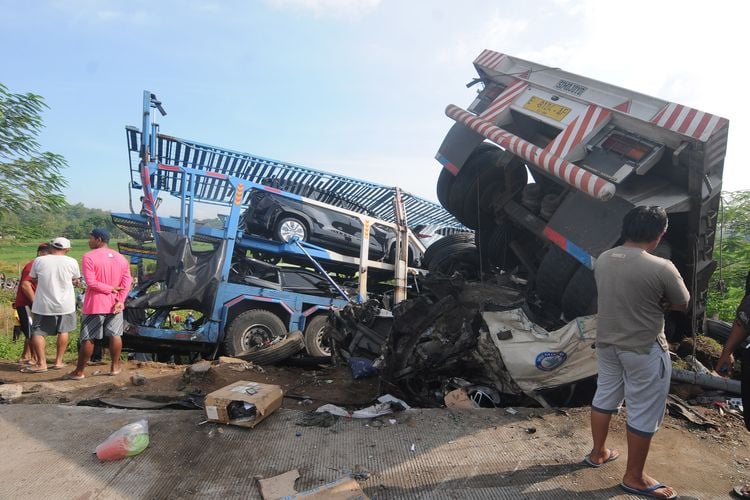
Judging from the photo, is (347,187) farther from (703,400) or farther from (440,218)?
(703,400)

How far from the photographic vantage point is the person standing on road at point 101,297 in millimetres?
4352

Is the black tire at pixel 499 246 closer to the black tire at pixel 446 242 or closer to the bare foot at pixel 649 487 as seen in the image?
the black tire at pixel 446 242

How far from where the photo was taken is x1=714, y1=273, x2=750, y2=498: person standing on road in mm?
2457

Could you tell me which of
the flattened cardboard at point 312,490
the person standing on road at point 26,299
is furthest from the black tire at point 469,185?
the person standing on road at point 26,299

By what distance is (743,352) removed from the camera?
2.51 metres

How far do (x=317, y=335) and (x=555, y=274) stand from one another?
12.2 ft

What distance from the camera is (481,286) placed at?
13.5ft

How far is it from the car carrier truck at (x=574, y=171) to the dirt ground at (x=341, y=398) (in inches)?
30.0

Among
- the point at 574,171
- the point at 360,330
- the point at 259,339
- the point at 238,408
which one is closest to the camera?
the point at 238,408

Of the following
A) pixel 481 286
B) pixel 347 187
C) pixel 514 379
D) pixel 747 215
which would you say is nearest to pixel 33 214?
pixel 347 187

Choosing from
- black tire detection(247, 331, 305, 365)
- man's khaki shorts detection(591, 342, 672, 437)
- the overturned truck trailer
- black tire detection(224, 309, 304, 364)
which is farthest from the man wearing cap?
man's khaki shorts detection(591, 342, 672, 437)

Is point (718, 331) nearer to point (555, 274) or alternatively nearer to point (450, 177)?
point (555, 274)

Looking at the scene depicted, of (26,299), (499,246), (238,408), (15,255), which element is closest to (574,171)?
(499,246)

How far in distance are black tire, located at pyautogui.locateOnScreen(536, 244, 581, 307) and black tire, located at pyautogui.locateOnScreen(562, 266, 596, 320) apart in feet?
0.23
